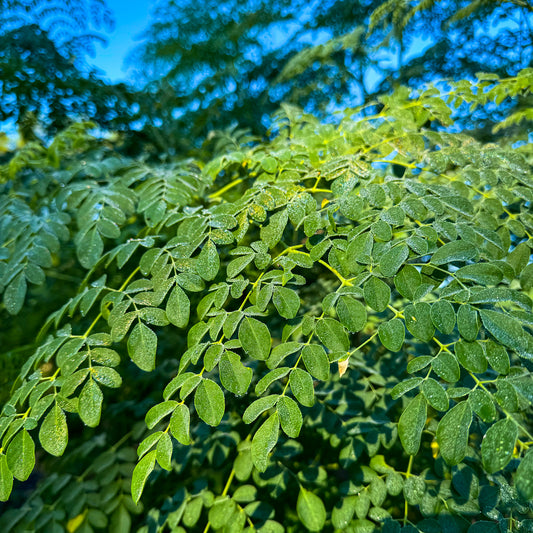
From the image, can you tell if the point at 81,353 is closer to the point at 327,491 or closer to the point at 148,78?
the point at 327,491

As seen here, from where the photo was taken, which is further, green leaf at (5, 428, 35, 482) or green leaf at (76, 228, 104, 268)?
green leaf at (76, 228, 104, 268)

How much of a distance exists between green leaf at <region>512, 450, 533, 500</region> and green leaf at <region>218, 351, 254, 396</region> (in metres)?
0.31

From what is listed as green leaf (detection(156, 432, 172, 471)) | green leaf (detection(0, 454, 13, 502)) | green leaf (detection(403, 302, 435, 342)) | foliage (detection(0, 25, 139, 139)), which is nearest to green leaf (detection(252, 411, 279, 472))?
green leaf (detection(156, 432, 172, 471))

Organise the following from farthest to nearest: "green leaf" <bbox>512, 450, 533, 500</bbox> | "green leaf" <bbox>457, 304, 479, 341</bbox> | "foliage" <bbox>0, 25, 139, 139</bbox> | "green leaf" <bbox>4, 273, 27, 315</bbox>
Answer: "foliage" <bbox>0, 25, 139, 139</bbox> < "green leaf" <bbox>4, 273, 27, 315</bbox> < "green leaf" <bbox>457, 304, 479, 341</bbox> < "green leaf" <bbox>512, 450, 533, 500</bbox>

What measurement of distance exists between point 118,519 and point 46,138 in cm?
156

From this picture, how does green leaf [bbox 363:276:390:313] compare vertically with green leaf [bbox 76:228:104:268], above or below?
below

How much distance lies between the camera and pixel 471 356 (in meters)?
0.49

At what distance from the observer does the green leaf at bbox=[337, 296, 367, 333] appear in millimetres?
547

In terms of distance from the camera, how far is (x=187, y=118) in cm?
228

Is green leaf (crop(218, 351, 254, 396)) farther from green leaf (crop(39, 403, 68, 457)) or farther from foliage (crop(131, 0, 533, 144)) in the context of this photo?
foliage (crop(131, 0, 533, 144))

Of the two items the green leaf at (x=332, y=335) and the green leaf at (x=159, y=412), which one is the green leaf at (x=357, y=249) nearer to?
the green leaf at (x=332, y=335)

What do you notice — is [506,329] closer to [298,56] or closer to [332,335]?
[332,335]

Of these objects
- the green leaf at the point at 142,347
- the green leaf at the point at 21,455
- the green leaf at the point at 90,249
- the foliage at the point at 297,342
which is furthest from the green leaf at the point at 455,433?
the green leaf at the point at 90,249

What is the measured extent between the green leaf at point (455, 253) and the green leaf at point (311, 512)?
46cm
